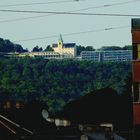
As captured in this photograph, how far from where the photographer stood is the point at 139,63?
238ft

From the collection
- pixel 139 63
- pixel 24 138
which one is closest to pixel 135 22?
pixel 139 63

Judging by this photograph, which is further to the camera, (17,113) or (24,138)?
(17,113)

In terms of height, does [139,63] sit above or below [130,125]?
above

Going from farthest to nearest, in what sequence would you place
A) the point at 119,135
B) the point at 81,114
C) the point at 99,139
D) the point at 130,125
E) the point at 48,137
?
the point at 130,125 < the point at 81,114 < the point at 119,135 < the point at 99,139 < the point at 48,137

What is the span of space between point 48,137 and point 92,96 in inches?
1039

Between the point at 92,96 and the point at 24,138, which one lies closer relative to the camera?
the point at 24,138

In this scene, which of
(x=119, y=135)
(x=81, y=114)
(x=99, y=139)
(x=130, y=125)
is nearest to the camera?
(x=99, y=139)

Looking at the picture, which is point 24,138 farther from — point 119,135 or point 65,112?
point 65,112

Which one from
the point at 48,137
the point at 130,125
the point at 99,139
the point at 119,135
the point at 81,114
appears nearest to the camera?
the point at 48,137

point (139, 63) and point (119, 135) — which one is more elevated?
point (139, 63)

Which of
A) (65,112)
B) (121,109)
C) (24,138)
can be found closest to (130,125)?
(121,109)

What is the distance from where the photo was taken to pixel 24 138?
45438mm

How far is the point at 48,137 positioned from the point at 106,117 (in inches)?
921

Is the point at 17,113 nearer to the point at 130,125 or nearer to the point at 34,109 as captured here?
the point at 34,109
